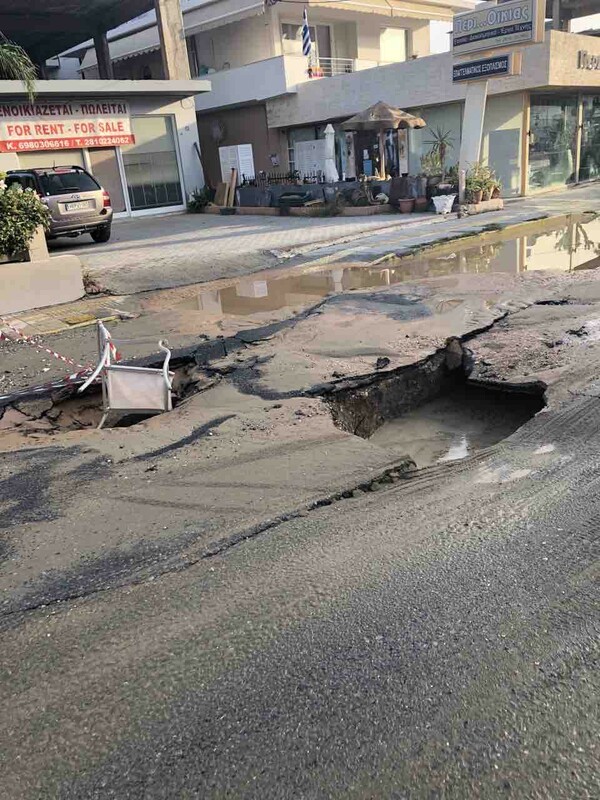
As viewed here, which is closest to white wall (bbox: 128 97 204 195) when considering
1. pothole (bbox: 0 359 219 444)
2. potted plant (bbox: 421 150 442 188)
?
potted plant (bbox: 421 150 442 188)

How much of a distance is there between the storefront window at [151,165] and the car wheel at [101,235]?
7.05 m

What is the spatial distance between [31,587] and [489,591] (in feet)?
7.39

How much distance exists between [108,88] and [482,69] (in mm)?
11531

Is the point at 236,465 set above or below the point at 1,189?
below

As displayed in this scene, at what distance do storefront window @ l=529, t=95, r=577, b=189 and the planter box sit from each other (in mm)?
17979

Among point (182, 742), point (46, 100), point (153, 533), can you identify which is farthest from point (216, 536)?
point (46, 100)

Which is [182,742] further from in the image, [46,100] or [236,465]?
[46,100]

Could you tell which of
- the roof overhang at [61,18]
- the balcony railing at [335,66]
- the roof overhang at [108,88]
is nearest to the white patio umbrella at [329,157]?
the roof overhang at [108,88]

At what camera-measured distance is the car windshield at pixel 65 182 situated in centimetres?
1471

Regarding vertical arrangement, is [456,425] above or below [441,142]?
below

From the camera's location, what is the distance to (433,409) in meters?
6.09

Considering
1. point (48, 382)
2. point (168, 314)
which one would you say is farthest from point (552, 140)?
point (48, 382)

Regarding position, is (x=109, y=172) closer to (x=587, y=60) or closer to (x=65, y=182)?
(x=65, y=182)

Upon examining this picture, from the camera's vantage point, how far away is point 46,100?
20.5 metres
